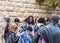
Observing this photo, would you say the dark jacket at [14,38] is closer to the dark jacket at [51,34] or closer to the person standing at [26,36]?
the person standing at [26,36]

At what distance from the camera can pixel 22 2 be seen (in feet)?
39.2

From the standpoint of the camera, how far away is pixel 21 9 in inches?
470

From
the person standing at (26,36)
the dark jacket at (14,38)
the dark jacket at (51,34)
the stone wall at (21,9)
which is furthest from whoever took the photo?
the stone wall at (21,9)

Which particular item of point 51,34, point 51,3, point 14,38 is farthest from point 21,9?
point 51,34

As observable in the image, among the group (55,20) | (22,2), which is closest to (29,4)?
→ (22,2)

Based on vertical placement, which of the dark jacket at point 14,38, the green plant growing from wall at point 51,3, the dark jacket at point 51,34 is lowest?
the dark jacket at point 14,38

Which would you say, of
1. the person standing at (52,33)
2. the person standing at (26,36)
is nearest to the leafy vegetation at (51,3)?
the person standing at (26,36)

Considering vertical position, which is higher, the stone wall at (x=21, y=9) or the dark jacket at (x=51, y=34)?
the dark jacket at (x=51, y=34)

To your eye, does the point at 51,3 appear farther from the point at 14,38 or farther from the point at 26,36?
the point at 26,36

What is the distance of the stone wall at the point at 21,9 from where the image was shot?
11.5 meters

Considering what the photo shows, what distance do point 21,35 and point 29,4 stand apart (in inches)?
179

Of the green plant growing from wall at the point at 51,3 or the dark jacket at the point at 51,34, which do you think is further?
the green plant growing from wall at the point at 51,3

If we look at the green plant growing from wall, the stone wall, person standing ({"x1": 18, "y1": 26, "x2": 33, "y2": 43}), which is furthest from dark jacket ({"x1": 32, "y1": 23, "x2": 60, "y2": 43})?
the green plant growing from wall

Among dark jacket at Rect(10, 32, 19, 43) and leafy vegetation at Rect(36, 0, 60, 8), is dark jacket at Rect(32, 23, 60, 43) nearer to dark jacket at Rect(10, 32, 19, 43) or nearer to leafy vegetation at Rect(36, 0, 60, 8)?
dark jacket at Rect(10, 32, 19, 43)
